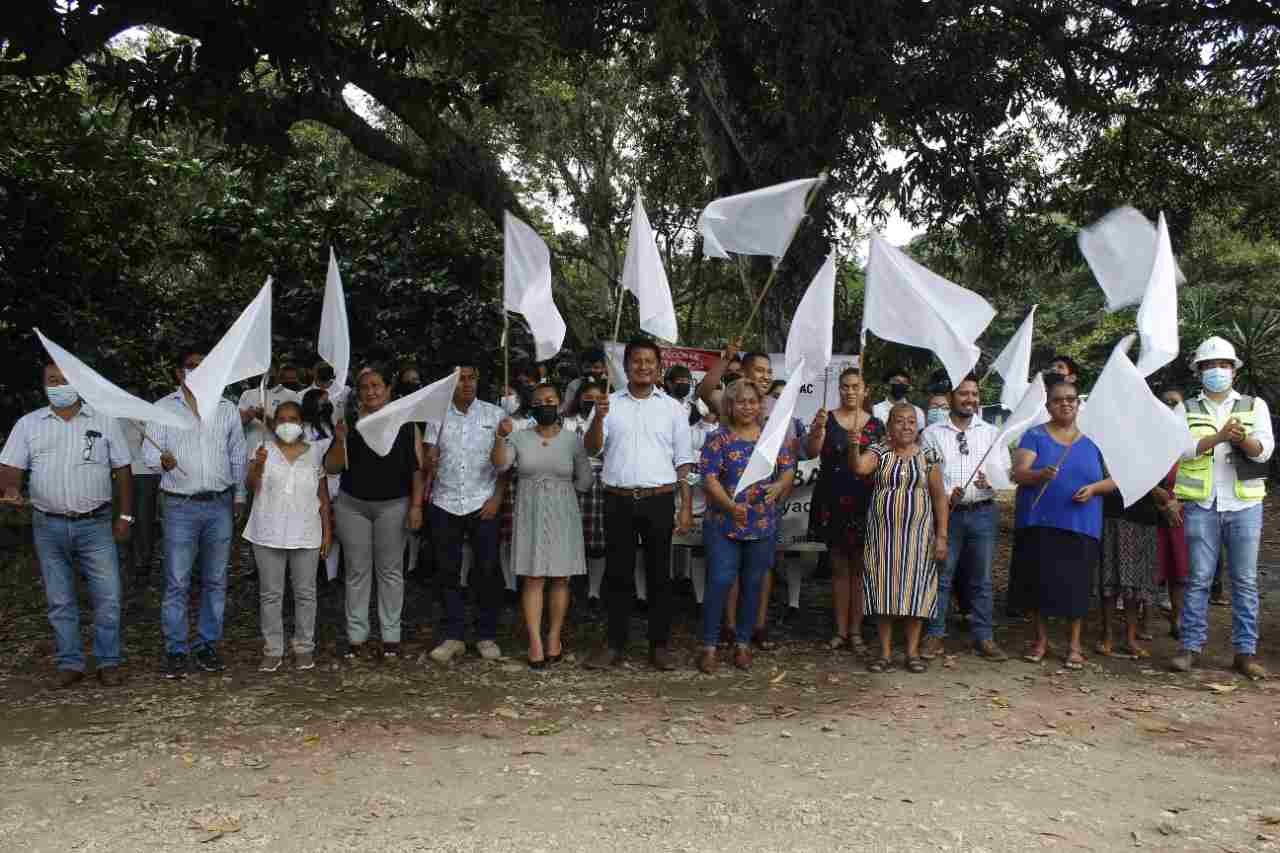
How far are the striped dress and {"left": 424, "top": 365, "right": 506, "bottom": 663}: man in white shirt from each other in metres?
2.33

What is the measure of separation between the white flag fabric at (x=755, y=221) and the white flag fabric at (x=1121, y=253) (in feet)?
5.85

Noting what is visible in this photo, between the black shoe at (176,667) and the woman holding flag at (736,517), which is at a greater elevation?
the woman holding flag at (736,517)

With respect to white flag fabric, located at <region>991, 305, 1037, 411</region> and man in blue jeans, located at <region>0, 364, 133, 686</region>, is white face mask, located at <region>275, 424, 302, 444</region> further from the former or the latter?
white flag fabric, located at <region>991, 305, 1037, 411</region>

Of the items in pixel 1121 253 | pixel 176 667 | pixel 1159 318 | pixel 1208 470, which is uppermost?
pixel 1121 253

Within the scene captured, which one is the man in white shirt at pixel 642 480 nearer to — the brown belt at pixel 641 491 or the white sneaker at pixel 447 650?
the brown belt at pixel 641 491

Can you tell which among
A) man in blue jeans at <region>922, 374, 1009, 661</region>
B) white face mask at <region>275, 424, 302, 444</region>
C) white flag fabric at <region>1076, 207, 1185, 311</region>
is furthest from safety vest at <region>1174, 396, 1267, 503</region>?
white face mask at <region>275, 424, 302, 444</region>

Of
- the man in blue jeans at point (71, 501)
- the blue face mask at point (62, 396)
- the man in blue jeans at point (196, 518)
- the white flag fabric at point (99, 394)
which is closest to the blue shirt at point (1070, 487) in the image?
the man in blue jeans at point (196, 518)

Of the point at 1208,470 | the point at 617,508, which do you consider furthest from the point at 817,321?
the point at 1208,470

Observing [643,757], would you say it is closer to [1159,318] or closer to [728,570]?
[728,570]

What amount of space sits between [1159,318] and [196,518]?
5.45 meters

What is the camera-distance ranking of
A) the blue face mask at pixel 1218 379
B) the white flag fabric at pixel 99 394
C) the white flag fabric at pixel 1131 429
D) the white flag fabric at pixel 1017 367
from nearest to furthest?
the white flag fabric at pixel 1131 429 < the white flag fabric at pixel 99 394 < the blue face mask at pixel 1218 379 < the white flag fabric at pixel 1017 367

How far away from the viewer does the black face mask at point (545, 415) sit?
22.4 ft

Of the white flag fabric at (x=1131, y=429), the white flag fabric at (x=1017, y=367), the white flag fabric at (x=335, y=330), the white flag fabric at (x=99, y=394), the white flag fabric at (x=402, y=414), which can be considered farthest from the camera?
the white flag fabric at (x=1017, y=367)

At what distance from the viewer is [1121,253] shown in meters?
6.90
